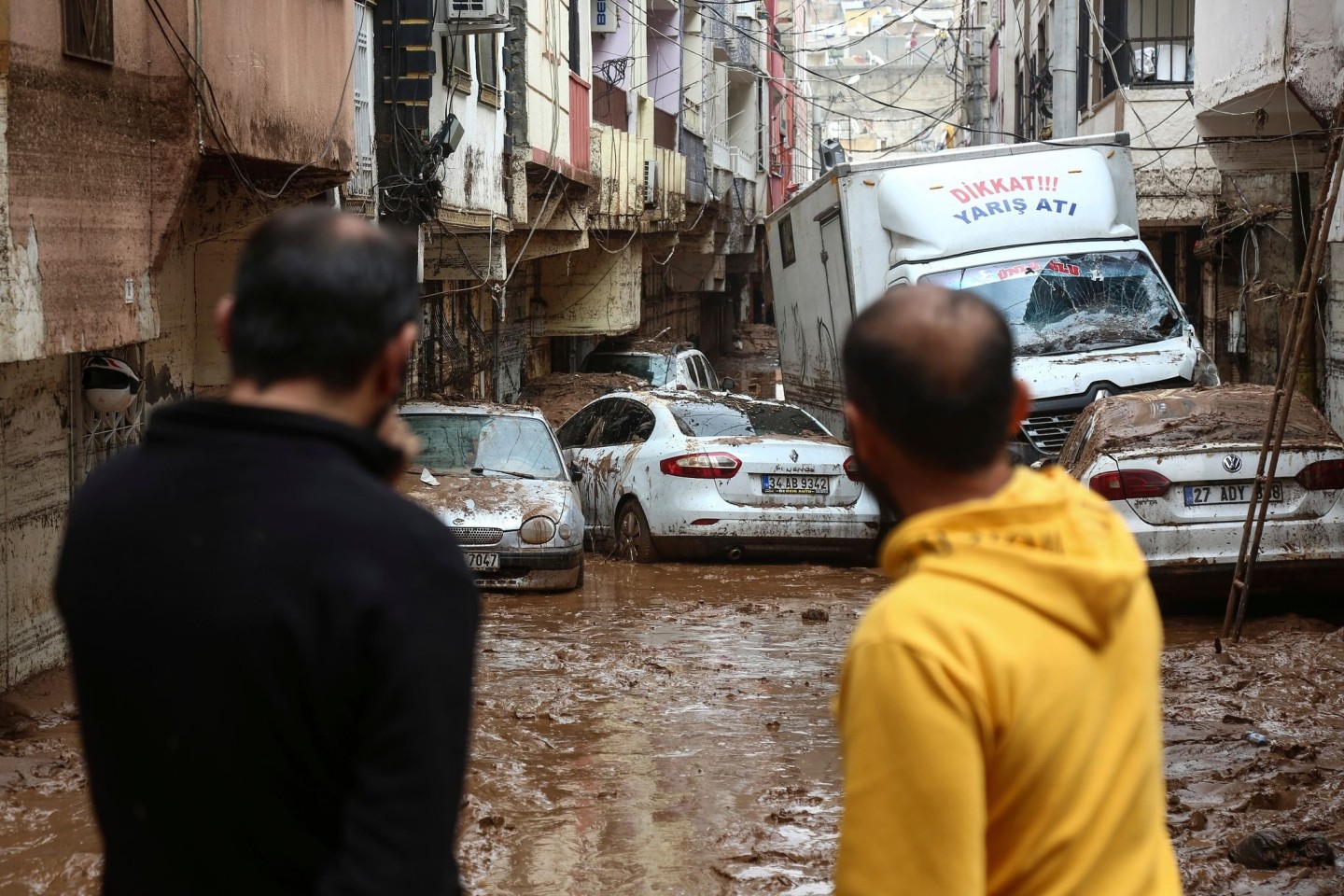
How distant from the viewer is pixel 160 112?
8.37 meters

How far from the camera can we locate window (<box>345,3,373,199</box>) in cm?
1297

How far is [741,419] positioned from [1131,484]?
4.90 metres

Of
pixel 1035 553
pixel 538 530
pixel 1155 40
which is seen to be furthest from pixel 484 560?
pixel 1155 40

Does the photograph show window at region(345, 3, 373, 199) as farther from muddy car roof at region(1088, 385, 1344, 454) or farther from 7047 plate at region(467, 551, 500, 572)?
muddy car roof at region(1088, 385, 1344, 454)

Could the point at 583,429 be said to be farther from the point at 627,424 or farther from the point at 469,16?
the point at 469,16

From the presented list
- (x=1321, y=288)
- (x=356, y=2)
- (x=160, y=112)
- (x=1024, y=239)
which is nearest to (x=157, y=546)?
(x=160, y=112)

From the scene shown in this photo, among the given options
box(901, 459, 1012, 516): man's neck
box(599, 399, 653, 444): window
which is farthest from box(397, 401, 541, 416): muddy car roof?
box(901, 459, 1012, 516): man's neck

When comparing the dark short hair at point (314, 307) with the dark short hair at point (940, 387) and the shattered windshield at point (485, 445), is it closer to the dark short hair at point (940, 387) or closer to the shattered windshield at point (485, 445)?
the dark short hair at point (940, 387)

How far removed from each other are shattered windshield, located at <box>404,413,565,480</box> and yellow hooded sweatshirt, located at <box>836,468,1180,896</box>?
10504 millimetres

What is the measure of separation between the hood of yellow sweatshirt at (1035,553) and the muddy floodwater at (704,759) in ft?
12.0

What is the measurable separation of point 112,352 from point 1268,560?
281 inches

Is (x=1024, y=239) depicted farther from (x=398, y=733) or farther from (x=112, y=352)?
(x=398, y=733)

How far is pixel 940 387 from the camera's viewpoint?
196 cm

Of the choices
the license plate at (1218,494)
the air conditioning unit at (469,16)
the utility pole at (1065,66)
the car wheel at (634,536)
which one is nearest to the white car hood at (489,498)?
the car wheel at (634,536)
